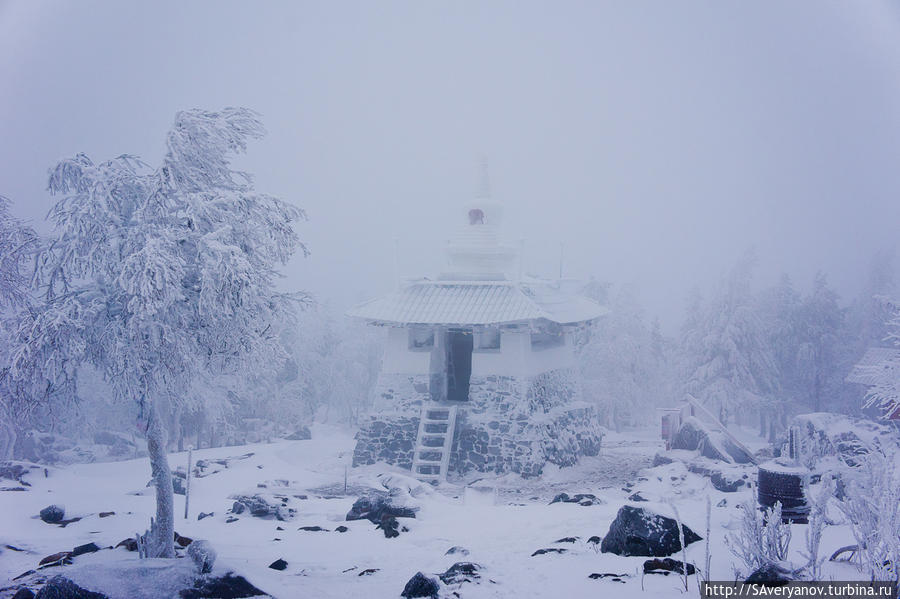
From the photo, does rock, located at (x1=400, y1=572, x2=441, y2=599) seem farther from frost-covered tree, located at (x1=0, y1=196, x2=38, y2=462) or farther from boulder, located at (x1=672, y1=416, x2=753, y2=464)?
boulder, located at (x1=672, y1=416, x2=753, y2=464)

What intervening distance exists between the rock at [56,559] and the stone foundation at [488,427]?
35.1 feet

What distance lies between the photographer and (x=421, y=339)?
18.6 m

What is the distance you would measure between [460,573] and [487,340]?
11590 mm

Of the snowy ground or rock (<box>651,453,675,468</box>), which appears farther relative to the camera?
rock (<box>651,453,675,468</box>)

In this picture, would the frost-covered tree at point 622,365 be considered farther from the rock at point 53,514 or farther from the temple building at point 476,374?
the rock at point 53,514

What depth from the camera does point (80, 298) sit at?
7070 millimetres

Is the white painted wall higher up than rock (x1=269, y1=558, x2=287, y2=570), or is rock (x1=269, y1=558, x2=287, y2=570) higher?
the white painted wall

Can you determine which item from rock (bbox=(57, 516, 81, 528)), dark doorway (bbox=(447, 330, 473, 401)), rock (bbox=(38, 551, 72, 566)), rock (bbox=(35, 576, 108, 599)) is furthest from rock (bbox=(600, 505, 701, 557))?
dark doorway (bbox=(447, 330, 473, 401))

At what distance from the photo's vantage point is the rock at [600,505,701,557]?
22.4ft

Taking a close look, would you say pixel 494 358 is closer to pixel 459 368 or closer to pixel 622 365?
pixel 459 368

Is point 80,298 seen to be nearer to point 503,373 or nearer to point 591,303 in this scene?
point 503,373

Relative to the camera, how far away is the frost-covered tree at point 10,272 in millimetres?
7332

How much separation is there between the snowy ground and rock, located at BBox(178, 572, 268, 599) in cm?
12

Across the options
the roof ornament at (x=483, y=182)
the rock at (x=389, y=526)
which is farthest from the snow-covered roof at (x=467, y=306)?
the rock at (x=389, y=526)
